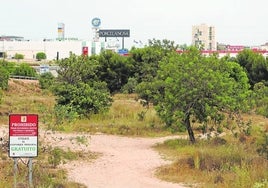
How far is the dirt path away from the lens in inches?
502

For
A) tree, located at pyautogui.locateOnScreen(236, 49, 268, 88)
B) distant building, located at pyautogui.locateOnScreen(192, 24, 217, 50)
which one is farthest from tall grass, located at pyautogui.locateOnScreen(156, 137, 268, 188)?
distant building, located at pyautogui.locateOnScreen(192, 24, 217, 50)

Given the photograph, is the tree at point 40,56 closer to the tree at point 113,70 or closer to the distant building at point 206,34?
the distant building at point 206,34

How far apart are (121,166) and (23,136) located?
5.84m

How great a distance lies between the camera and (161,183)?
41.8ft

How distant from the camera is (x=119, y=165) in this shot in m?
15.2

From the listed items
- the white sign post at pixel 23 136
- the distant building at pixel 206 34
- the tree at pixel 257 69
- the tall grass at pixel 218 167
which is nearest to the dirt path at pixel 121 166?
the tall grass at pixel 218 167

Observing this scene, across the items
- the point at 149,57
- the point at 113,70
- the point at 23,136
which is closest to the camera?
the point at 23,136

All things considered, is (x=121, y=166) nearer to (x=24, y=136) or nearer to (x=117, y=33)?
(x=24, y=136)

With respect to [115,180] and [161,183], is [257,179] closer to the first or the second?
[161,183]

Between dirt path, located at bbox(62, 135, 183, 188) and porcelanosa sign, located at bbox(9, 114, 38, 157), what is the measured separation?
3036mm

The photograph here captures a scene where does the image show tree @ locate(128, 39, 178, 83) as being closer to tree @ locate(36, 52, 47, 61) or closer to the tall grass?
the tall grass

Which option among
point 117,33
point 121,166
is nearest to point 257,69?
point 121,166

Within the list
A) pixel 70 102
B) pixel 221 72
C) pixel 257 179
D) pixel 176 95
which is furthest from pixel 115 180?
pixel 70 102

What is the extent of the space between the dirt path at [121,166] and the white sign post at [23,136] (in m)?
3.04
